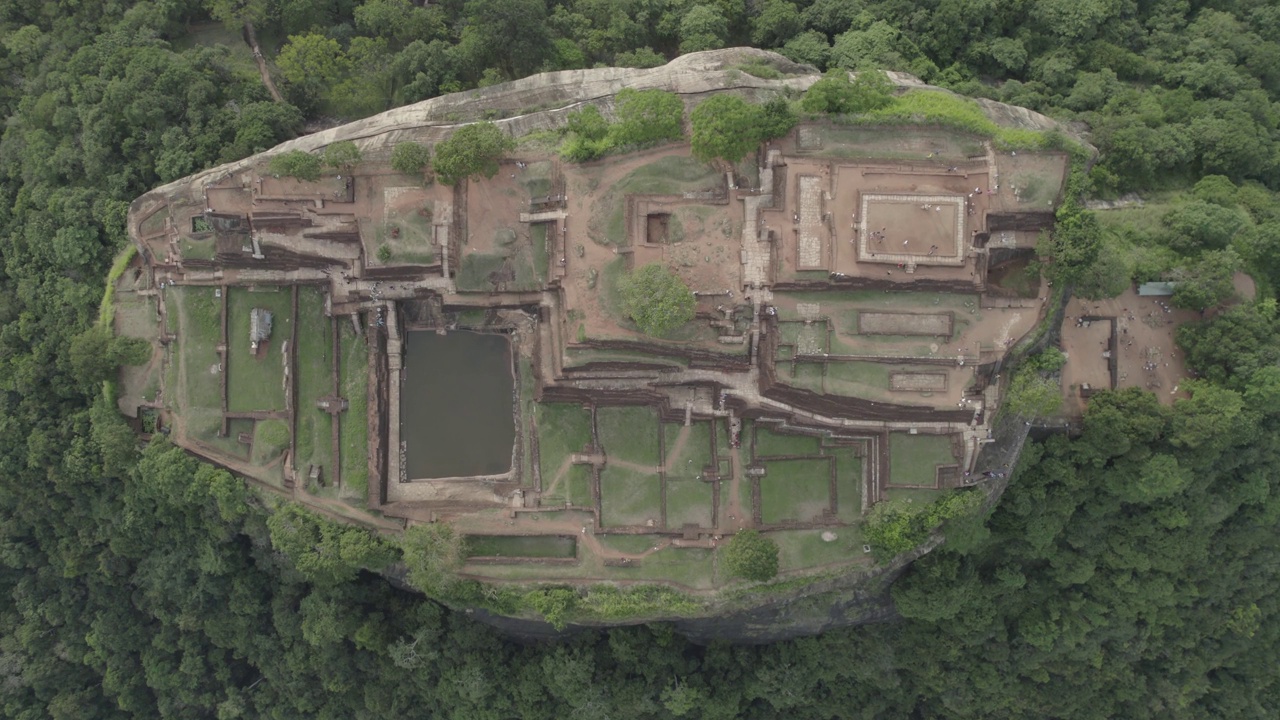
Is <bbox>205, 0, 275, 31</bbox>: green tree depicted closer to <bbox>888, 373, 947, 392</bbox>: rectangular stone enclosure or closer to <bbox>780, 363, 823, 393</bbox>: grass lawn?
<bbox>780, 363, 823, 393</bbox>: grass lawn

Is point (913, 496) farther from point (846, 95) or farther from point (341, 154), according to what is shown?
point (341, 154)

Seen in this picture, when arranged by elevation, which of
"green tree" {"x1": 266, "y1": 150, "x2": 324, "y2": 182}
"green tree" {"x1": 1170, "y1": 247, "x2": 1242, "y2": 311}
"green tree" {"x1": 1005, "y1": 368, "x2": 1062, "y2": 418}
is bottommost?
"green tree" {"x1": 1005, "y1": 368, "x2": 1062, "y2": 418}

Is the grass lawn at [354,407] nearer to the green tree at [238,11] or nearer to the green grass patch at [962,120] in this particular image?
the green tree at [238,11]

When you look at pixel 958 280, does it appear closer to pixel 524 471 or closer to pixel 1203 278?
pixel 1203 278

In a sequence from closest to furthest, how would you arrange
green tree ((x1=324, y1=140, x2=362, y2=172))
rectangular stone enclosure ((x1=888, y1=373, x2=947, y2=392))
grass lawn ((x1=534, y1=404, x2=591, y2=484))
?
rectangular stone enclosure ((x1=888, y1=373, x2=947, y2=392)), green tree ((x1=324, y1=140, x2=362, y2=172)), grass lawn ((x1=534, y1=404, x2=591, y2=484))

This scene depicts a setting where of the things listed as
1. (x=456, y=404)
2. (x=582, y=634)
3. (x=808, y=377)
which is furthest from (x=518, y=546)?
(x=808, y=377)

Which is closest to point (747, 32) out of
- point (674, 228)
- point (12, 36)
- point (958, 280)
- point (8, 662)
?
Result: point (674, 228)

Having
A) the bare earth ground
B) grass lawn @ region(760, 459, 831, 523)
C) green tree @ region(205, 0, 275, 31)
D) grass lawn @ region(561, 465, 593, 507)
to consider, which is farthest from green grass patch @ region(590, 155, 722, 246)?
green tree @ region(205, 0, 275, 31)
